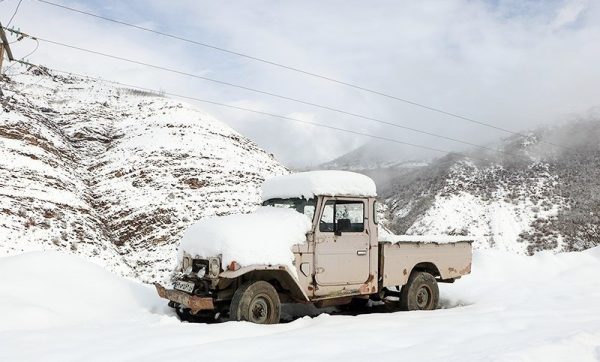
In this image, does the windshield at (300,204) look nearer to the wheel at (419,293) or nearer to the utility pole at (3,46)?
the wheel at (419,293)

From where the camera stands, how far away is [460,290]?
1066 cm

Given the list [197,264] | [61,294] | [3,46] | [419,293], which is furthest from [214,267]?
[3,46]

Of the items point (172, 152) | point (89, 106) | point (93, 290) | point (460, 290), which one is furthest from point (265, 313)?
point (89, 106)

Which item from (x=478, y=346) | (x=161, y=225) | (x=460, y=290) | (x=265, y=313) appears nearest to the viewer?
(x=478, y=346)

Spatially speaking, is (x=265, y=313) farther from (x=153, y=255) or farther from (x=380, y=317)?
(x=153, y=255)

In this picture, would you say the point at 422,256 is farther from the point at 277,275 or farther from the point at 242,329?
the point at 242,329

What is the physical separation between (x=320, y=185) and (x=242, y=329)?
2.74 meters

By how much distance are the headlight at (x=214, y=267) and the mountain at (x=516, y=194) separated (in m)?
29.5

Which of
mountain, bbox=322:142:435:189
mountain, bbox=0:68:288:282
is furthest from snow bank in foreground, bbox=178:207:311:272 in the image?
mountain, bbox=322:142:435:189

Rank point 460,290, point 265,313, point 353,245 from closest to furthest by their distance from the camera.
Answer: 1. point 265,313
2. point 353,245
3. point 460,290

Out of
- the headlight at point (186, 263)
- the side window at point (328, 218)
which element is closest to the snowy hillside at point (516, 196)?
the side window at point (328, 218)

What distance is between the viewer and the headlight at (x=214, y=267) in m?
6.44

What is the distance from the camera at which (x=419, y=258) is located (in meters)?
8.96

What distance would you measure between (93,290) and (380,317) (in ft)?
15.5
